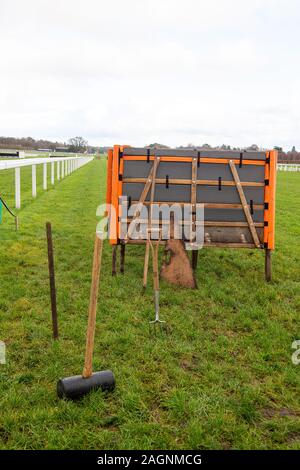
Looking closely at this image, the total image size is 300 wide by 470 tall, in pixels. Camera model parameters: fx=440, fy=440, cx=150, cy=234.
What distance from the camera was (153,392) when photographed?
3.56 meters

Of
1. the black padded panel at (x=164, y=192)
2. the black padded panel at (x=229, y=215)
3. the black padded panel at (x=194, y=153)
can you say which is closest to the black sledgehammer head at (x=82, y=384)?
the black padded panel at (x=164, y=192)

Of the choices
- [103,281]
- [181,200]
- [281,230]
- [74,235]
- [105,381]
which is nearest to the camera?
[105,381]

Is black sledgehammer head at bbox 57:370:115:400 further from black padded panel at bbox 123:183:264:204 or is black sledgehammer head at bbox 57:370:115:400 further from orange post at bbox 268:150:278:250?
orange post at bbox 268:150:278:250

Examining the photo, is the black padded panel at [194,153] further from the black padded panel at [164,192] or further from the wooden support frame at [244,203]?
the black padded panel at [164,192]

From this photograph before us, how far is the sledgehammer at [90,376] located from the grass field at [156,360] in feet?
0.24

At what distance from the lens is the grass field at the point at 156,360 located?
10.1ft

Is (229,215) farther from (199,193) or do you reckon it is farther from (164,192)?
(164,192)

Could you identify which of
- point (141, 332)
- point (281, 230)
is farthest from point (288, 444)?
point (281, 230)

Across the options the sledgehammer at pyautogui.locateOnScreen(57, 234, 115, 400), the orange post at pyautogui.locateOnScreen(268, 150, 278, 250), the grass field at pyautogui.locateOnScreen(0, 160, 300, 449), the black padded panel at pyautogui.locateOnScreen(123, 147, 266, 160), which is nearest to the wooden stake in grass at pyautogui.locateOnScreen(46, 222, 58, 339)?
the grass field at pyautogui.locateOnScreen(0, 160, 300, 449)

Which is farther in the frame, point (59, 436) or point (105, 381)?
point (105, 381)

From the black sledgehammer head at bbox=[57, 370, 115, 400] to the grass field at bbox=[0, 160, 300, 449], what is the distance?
0.06 meters

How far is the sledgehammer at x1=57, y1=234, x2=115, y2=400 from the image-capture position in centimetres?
338
